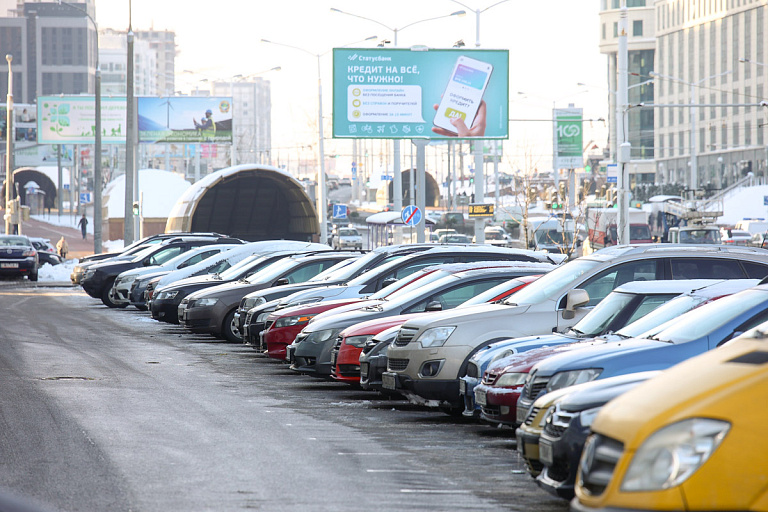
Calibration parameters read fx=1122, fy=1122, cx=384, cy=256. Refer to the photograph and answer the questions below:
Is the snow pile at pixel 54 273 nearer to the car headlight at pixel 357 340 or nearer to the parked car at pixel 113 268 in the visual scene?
the parked car at pixel 113 268

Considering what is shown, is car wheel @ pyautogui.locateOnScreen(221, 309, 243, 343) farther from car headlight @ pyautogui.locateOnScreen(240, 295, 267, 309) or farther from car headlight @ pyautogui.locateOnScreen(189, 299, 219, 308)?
car headlight @ pyautogui.locateOnScreen(240, 295, 267, 309)

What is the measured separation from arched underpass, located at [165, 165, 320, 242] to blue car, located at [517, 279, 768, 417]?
36.3 meters

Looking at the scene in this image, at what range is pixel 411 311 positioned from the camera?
1255 centimetres

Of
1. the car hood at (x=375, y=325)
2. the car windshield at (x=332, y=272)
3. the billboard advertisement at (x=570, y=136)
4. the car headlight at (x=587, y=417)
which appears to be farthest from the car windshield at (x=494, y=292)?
the billboard advertisement at (x=570, y=136)

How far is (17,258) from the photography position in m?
37.7

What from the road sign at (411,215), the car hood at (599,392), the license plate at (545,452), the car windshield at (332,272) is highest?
the road sign at (411,215)

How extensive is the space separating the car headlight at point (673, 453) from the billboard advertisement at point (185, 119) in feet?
181

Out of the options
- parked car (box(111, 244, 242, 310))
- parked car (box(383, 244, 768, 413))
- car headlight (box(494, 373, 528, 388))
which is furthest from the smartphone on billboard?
car headlight (box(494, 373, 528, 388))

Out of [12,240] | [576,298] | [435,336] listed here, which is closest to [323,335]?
[435,336]

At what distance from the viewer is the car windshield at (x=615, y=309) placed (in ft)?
30.5

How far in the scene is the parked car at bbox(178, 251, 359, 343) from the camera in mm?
18031

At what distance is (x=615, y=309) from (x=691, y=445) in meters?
5.41

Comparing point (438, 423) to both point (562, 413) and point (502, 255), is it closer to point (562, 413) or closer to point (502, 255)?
point (562, 413)

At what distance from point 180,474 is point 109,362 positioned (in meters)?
7.35
